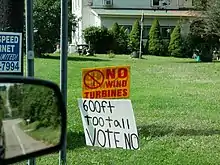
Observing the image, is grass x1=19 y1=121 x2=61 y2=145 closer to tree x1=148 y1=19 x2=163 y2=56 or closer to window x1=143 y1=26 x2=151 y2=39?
tree x1=148 y1=19 x2=163 y2=56

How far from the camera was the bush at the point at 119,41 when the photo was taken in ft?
170

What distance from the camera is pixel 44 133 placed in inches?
112

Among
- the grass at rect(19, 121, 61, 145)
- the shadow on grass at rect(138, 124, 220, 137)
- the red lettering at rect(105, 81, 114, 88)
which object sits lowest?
the shadow on grass at rect(138, 124, 220, 137)

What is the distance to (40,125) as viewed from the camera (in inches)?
113

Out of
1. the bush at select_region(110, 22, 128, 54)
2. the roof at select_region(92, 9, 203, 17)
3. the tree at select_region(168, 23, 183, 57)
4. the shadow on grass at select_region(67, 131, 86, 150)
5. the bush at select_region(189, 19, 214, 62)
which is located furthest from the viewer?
the roof at select_region(92, 9, 203, 17)

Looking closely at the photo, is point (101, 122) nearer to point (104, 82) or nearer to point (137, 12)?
point (104, 82)

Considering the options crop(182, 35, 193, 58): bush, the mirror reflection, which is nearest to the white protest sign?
the mirror reflection

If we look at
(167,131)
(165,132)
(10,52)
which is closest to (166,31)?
(167,131)

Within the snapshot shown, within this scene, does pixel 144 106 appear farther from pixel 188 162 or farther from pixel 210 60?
pixel 210 60

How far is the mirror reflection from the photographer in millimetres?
2525

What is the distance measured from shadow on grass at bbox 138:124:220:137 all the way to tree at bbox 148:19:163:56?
41579 mm

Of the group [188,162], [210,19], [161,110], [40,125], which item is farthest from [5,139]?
[210,19]

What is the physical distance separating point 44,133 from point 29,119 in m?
0.15

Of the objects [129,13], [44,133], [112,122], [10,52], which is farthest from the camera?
[129,13]
